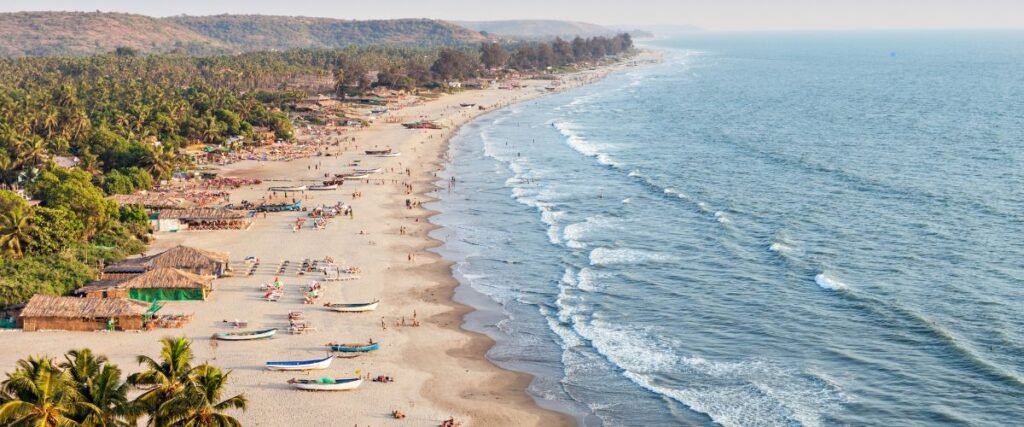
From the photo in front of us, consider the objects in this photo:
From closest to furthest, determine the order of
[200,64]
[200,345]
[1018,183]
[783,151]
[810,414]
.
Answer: [810,414] → [200,345] → [1018,183] → [783,151] → [200,64]

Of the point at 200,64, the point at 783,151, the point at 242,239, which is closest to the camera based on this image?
the point at 242,239

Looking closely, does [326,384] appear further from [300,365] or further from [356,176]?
[356,176]

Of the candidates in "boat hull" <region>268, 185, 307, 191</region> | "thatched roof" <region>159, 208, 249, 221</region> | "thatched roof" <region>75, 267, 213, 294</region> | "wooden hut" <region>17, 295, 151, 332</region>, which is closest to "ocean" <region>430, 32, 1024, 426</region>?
"boat hull" <region>268, 185, 307, 191</region>

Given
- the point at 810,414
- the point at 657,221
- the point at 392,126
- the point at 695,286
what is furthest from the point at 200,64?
the point at 810,414

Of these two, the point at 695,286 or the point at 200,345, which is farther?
the point at 695,286

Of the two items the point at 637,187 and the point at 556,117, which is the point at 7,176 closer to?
the point at 637,187

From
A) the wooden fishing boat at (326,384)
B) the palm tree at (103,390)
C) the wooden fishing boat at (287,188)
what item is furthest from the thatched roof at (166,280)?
the wooden fishing boat at (287,188)

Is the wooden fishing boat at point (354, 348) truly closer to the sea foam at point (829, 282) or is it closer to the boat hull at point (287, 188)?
the sea foam at point (829, 282)
